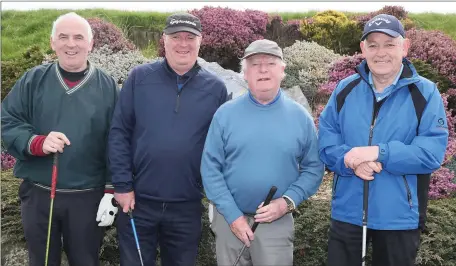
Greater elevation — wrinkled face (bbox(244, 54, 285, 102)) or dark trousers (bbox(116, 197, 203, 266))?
wrinkled face (bbox(244, 54, 285, 102))

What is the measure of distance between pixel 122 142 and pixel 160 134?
0.35 m

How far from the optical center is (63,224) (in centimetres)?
478

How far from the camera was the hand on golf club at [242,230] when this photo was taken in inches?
167

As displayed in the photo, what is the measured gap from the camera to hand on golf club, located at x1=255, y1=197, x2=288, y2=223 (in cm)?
420

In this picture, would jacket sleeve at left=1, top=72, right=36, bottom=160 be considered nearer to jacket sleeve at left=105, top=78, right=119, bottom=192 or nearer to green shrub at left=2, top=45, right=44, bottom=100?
jacket sleeve at left=105, top=78, right=119, bottom=192

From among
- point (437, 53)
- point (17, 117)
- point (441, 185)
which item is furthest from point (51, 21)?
point (441, 185)

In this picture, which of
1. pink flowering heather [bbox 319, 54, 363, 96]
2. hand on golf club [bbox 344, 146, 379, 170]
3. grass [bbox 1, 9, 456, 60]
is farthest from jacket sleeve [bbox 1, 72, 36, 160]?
grass [bbox 1, 9, 456, 60]

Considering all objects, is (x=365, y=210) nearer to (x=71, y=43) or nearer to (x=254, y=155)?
(x=254, y=155)

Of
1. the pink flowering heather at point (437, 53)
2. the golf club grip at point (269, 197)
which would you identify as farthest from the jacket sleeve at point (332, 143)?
the pink flowering heather at point (437, 53)

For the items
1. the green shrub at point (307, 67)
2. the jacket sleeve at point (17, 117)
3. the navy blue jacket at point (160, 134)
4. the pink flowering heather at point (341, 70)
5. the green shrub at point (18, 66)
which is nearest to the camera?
the navy blue jacket at point (160, 134)

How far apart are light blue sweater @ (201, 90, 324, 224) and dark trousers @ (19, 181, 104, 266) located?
45.3 inches

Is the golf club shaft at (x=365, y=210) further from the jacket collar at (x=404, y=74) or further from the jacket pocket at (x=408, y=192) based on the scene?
the jacket collar at (x=404, y=74)

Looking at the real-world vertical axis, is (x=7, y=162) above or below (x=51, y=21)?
below

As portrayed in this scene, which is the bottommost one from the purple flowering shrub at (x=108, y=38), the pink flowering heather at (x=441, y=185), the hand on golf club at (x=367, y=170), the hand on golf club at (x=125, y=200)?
the pink flowering heather at (x=441, y=185)
